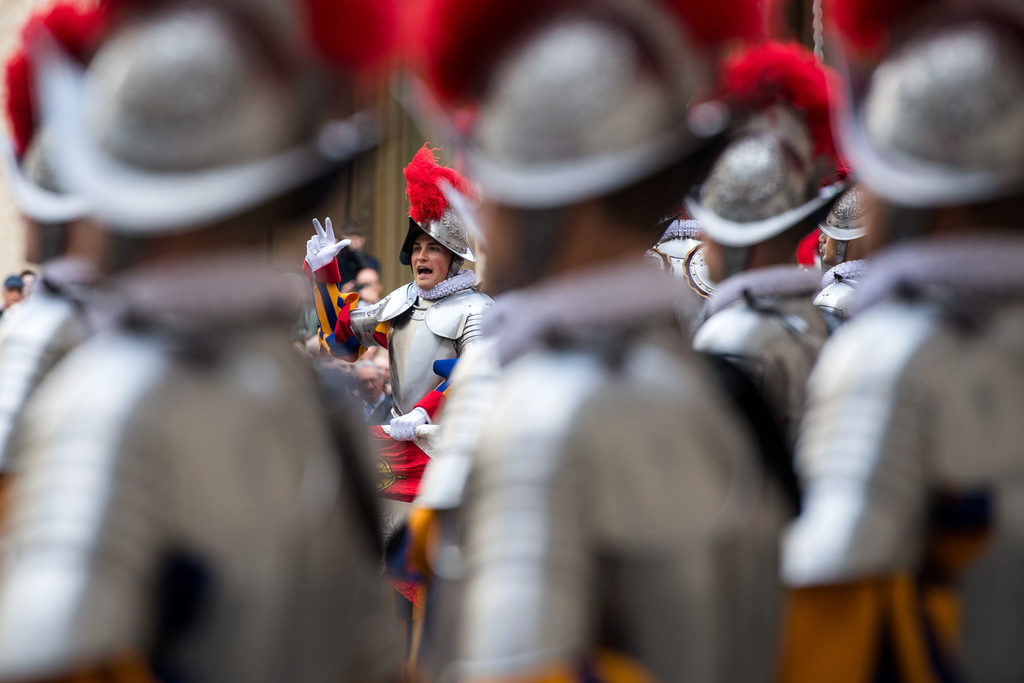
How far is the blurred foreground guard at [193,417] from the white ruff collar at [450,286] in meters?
3.62

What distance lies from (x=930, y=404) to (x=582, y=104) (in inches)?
22.0

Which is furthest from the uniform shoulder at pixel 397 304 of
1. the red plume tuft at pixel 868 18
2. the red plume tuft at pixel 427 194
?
the red plume tuft at pixel 868 18

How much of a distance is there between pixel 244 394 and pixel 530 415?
0.30 m

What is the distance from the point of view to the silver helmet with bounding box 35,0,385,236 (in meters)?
1.15

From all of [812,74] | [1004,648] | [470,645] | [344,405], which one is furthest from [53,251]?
[1004,648]

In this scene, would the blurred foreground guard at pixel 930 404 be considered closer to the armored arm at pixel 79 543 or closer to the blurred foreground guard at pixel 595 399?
the blurred foreground guard at pixel 595 399

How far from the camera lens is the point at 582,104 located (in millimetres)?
1206

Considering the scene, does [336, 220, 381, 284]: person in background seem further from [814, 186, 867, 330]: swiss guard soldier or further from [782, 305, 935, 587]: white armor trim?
[782, 305, 935, 587]: white armor trim

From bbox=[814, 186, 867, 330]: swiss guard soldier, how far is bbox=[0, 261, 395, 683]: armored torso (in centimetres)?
251

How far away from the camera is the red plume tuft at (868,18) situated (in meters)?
1.51

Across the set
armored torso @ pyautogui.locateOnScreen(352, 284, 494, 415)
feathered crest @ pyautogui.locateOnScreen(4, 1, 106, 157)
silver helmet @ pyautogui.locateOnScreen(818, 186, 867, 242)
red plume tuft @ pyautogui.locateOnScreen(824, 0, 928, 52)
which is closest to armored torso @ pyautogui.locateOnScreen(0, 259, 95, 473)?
feathered crest @ pyautogui.locateOnScreen(4, 1, 106, 157)

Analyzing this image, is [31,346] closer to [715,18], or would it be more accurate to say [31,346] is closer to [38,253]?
[38,253]

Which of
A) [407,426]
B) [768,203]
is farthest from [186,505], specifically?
[407,426]

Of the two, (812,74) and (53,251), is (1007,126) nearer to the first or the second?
(812,74)
